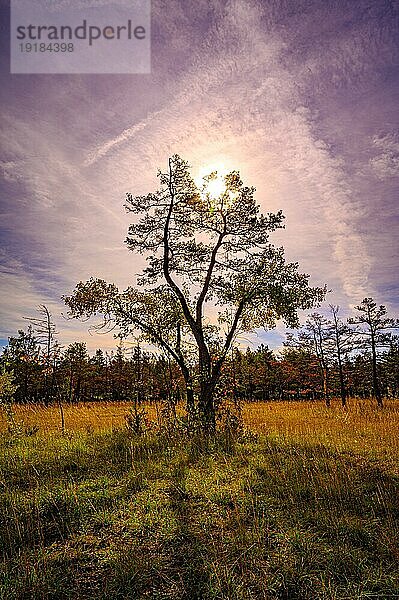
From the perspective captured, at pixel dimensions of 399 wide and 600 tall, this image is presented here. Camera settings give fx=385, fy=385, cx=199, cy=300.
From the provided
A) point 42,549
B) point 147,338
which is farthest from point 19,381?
point 42,549

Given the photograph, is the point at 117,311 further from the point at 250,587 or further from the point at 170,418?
the point at 250,587

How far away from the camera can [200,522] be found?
215 inches

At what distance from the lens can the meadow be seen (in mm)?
3979

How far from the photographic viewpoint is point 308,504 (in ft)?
19.7

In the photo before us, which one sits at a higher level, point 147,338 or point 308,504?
point 147,338

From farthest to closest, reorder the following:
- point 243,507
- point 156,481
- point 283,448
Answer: point 283,448
point 156,481
point 243,507

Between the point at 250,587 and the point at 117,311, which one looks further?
the point at 117,311

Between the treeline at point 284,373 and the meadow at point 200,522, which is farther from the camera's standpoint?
the treeline at point 284,373

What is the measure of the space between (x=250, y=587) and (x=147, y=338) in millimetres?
10364

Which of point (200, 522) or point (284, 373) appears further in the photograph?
point (284, 373)

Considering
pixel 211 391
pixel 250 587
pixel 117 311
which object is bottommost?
pixel 250 587

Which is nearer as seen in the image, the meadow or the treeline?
the meadow

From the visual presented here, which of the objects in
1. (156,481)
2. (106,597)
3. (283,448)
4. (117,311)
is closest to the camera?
(106,597)

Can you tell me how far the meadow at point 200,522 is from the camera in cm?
398
